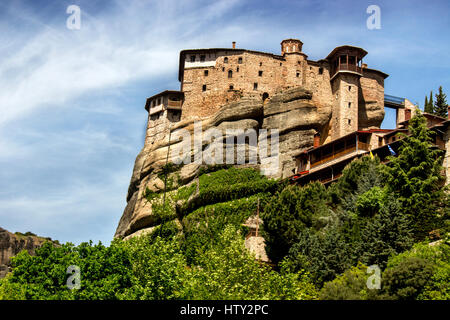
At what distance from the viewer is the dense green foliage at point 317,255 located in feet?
104

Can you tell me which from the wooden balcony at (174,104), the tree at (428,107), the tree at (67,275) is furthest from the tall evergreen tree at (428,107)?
the tree at (67,275)

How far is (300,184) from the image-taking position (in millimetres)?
56000

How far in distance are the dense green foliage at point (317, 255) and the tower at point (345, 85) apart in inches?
735

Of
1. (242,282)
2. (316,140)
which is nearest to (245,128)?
(316,140)

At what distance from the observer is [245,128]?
2514 inches

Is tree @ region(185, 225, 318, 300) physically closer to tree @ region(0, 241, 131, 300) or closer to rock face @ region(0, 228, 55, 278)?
tree @ region(0, 241, 131, 300)

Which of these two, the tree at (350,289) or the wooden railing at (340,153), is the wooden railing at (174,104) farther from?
the tree at (350,289)

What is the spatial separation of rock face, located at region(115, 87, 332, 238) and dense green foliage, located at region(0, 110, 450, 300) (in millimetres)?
14762

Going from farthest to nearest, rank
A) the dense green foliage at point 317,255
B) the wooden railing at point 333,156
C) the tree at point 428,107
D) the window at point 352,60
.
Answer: the tree at point 428,107 < the window at point 352,60 < the wooden railing at point 333,156 < the dense green foliage at point 317,255

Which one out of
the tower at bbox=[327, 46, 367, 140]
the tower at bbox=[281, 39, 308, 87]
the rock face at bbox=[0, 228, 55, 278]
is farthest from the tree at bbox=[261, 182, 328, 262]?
the rock face at bbox=[0, 228, 55, 278]

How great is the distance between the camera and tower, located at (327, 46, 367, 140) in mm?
65500

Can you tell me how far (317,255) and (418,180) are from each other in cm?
841

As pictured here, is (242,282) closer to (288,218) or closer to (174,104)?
(288,218)

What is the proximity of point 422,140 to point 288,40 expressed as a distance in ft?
109
